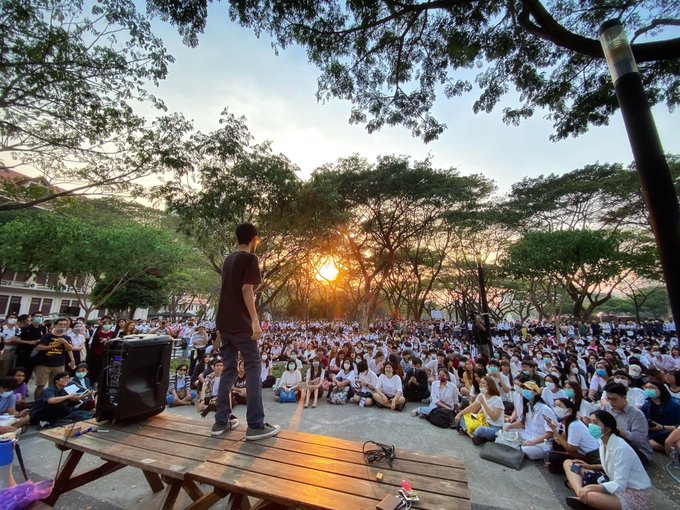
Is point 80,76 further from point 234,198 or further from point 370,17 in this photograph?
point 370,17

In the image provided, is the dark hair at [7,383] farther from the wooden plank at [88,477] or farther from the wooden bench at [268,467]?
the wooden bench at [268,467]

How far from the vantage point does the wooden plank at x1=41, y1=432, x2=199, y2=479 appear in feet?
7.01

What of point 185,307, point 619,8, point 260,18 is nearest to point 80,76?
point 260,18

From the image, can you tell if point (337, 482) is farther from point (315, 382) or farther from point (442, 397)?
point (315, 382)

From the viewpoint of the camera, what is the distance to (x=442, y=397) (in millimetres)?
6855

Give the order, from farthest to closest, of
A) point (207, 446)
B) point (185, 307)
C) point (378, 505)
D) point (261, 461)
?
1. point (185, 307)
2. point (207, 446)
3. point (261, 461)
4. point (378, 505)

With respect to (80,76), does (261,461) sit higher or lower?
lower

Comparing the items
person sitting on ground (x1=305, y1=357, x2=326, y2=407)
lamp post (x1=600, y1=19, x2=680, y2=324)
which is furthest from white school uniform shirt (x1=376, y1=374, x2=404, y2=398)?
lamp post (x1=600, y1=19, x2=680, y2=324)

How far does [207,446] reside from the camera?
2494 mm

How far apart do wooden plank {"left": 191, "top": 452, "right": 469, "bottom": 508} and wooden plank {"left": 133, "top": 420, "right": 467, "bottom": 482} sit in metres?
0.12

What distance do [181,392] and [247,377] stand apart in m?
6.29

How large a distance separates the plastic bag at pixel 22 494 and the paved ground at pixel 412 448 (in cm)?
37

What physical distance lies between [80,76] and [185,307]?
5119 cm

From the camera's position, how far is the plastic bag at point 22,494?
2.61 meters
